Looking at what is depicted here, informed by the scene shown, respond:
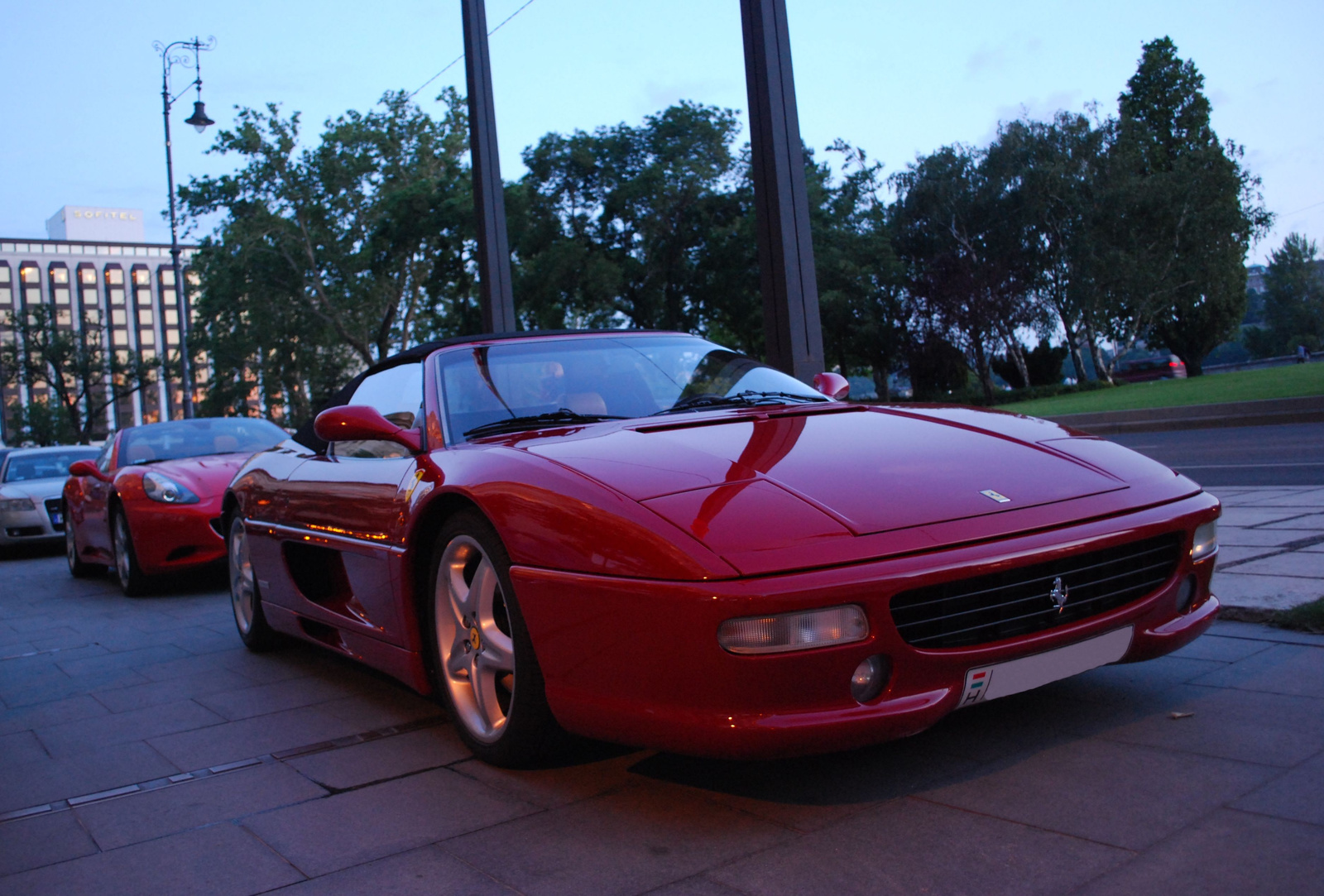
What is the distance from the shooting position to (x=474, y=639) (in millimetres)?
3082

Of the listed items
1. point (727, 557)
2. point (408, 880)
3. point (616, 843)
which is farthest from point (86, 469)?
point (727, 557)

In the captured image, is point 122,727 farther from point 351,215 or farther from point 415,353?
point 351,215

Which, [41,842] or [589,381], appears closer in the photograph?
[41,842]

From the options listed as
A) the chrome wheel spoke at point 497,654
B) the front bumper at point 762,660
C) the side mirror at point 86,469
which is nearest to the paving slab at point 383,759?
the chrome wheel spoke at point 497,654

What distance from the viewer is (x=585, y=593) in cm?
253

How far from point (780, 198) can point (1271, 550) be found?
127 inches

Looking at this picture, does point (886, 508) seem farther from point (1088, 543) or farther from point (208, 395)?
point (208, 395)

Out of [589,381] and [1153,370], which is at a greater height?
[1153,370]

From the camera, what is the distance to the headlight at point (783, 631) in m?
2.28

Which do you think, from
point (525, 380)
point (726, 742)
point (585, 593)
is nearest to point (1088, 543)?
point (726, 742)

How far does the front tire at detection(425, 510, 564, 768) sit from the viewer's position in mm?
2805

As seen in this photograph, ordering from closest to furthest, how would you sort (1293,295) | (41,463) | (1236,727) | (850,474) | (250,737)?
(850,474) → (1236,727) → (250,737) → (41,463) → (1293,295)

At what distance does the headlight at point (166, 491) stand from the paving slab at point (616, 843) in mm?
5605

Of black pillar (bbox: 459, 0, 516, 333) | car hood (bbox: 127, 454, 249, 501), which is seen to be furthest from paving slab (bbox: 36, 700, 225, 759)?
black pillar (bbox: 459, 0, 516, 333)
